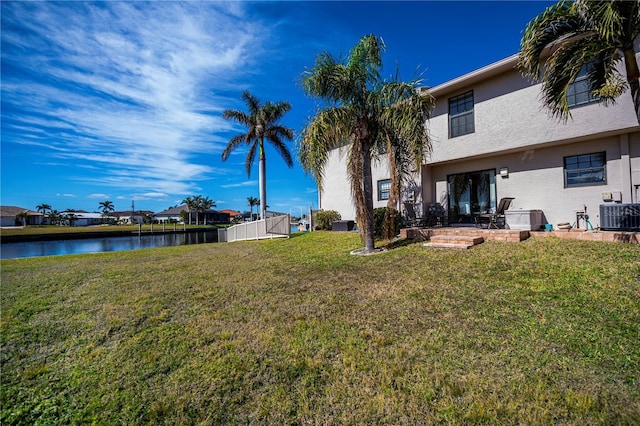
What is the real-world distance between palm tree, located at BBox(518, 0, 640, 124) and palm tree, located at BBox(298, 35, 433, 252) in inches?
106

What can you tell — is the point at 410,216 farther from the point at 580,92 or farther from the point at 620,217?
the point at 580,92

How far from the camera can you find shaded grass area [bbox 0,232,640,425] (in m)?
2.40

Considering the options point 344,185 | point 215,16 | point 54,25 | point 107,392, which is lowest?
point 107,392

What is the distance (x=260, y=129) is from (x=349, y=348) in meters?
20.5

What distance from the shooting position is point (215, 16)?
25.6ft

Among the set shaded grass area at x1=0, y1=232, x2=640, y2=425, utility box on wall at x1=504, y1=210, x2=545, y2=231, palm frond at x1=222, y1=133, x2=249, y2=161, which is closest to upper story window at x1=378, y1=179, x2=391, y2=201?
utility box on wall at x1=504, y1=210, x2=545, y2=231

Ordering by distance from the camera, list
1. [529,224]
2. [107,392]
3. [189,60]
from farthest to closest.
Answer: [189,60]
[529,224]
[107,392]

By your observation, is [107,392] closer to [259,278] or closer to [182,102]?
[259,278]

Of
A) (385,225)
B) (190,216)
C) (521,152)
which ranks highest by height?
(521,152)

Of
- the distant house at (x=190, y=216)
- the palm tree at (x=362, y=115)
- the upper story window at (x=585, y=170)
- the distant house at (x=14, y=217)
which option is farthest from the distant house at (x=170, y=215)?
the upper story window at (x=585, y=170)

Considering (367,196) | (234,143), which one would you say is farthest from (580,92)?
(234,143)

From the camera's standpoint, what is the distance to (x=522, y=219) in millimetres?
8727

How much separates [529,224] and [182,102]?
14.7 m

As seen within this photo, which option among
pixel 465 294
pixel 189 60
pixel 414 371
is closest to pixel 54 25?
pixel 189 60
